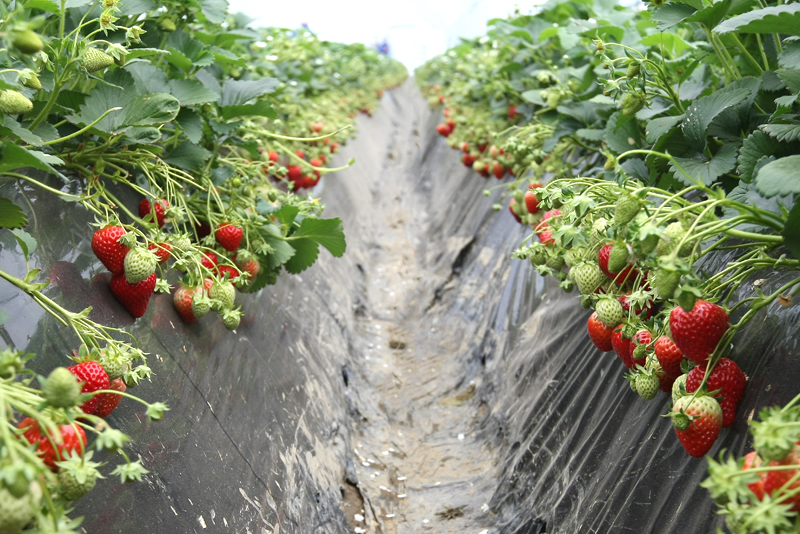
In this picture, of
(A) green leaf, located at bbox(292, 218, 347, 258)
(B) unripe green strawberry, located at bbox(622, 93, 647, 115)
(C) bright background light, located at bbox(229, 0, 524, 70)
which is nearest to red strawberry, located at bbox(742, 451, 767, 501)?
(B) unripe green strawberry, located at bbox(622, 93, 647, 115)

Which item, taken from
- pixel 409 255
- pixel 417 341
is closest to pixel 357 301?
pixel 417 341

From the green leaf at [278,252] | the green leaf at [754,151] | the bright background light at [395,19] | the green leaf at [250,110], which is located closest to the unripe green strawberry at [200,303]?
the green leaf at [278,252]

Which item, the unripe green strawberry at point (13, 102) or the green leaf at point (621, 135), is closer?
the unripe green strawberry at point (13, 102)

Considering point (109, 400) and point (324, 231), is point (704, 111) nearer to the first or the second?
point (324, 231)

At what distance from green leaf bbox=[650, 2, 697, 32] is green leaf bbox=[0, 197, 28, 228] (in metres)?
1.56

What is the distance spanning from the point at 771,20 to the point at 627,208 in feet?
1.71

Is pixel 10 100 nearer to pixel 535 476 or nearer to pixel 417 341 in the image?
pixel 535 476

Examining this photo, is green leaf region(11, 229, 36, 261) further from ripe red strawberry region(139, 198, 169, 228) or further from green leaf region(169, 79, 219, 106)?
green leaf region(169, 79, 219, 106)

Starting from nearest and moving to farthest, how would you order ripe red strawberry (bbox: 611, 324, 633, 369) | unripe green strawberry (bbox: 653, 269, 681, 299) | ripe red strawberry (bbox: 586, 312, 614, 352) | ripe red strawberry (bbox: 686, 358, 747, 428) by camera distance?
unripe green strawberry (bbox: 653, 269, 681, 299) < ripe red strawberry (bbox: 686, 358, 747, 428) < ripe red strawberry (bbox: 611, 324, 633, 369) < ripe red strawberry (bbox: 586, 312, 614, 352)

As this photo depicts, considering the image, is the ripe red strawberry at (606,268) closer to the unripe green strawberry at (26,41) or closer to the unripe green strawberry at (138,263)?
the unripe green strawberry at (138,263)

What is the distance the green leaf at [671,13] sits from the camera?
5.37 feet

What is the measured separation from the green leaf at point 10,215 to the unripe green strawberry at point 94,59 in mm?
369

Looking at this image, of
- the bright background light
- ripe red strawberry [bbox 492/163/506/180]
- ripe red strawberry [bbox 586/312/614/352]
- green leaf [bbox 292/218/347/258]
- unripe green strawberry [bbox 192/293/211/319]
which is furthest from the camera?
the bright background light

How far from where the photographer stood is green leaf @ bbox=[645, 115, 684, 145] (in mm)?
1729
